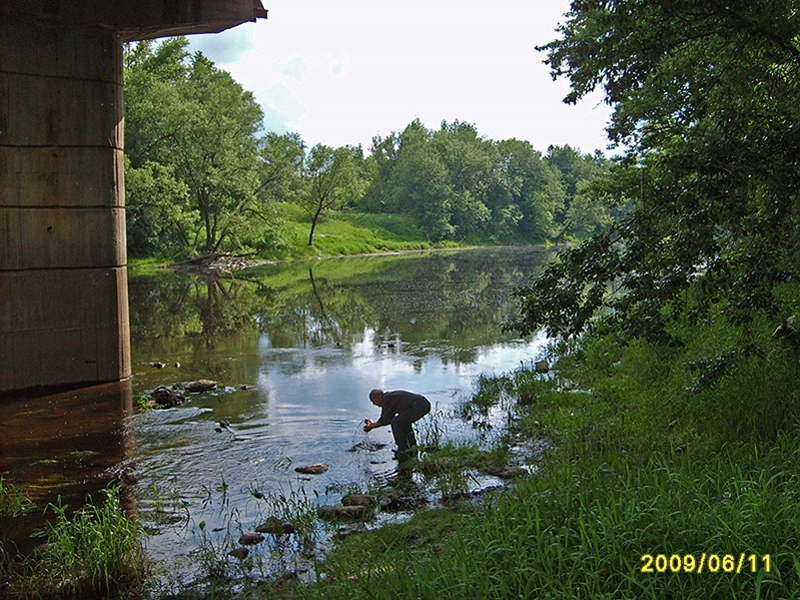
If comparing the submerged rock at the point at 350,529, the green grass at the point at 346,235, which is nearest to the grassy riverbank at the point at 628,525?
→ the submerged rock at the point at 350,529

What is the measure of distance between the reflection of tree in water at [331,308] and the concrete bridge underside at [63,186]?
558 cm

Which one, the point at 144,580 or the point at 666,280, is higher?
the point at 666,280

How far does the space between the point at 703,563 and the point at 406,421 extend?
5857mm

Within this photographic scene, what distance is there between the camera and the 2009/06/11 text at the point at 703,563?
14.0ft

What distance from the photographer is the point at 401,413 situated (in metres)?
10.1

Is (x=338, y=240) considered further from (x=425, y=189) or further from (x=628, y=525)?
(x=628, y=525)

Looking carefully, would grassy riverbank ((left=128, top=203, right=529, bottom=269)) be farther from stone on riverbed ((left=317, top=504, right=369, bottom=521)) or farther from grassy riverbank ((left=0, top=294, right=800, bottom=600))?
grassy riverbank ((left=0, top=294, right=800, bottom=600))

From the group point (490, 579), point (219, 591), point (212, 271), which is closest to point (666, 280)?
point (490, 579)

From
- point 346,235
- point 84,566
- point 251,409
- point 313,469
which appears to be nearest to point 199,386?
point 251,409

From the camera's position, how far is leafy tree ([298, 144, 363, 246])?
67062mm

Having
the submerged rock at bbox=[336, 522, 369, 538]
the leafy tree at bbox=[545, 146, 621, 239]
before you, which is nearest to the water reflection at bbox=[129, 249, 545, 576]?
the submerged rock at bbox=[336, 522, 369, 538]

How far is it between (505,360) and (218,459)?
8.63 meters

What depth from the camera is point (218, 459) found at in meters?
10.1

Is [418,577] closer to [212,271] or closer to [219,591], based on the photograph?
Answer: [219,591]
